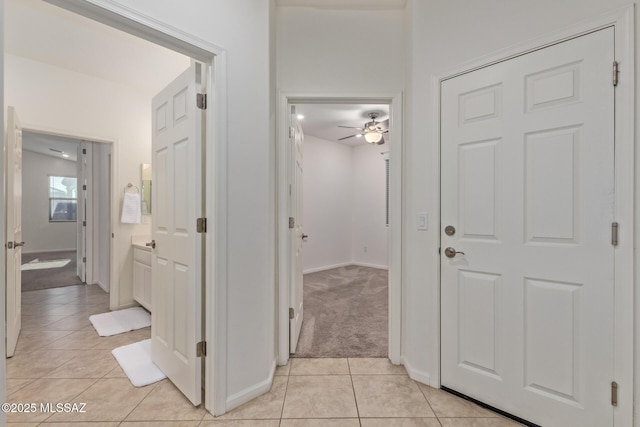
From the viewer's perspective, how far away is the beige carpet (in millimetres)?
2367

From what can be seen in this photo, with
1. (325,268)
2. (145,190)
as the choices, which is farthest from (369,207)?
(145,190)

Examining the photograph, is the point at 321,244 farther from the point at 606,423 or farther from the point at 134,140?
the point at 606,423

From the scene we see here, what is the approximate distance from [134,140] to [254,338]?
3.28 m

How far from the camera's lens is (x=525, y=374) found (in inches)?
60.2

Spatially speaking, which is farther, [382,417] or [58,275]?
[58,275]

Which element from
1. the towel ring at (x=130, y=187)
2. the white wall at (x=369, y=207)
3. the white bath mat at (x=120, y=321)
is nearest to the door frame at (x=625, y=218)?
the white bath mat at (x=120, y=321)

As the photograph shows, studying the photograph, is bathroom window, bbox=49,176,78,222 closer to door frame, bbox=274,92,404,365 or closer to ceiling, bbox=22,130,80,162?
ceiling, bbox=22,130,80,162

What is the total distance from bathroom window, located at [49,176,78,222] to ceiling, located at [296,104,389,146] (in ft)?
24.3

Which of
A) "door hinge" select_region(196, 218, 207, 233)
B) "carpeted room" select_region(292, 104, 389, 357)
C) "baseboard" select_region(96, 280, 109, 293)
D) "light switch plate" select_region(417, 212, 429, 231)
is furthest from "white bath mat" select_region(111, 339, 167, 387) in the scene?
"baseboard" select_region(96, 280, 109, 293)

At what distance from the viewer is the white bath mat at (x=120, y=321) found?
107 inches

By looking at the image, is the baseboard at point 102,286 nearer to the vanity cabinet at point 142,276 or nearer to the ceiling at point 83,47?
the vanity cabinet at point 142,276

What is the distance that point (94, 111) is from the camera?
3299mm

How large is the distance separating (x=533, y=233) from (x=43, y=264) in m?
8.41

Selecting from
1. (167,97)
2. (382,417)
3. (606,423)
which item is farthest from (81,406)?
(606,423)
